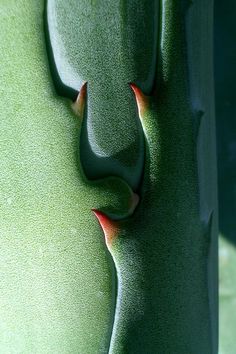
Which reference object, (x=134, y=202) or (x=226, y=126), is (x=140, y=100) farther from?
(x=226, y=126)

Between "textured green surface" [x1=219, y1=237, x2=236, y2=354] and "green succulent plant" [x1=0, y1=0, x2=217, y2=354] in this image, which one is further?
"textured green surface" [x1=219, y1=237, x2=236, y2=354]

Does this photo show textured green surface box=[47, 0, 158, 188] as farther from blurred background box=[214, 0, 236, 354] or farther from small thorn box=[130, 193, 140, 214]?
blurred background box=[214, 0, 236, 354]

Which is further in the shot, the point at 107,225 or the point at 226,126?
the point at 226,126

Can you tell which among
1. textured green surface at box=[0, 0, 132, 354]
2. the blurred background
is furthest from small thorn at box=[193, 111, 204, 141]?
the blurred background

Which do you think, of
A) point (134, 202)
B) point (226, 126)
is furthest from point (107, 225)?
point (226, 126)

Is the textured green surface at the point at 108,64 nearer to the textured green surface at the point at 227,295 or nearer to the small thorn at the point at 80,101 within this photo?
the small thorn at the point at 80,101
